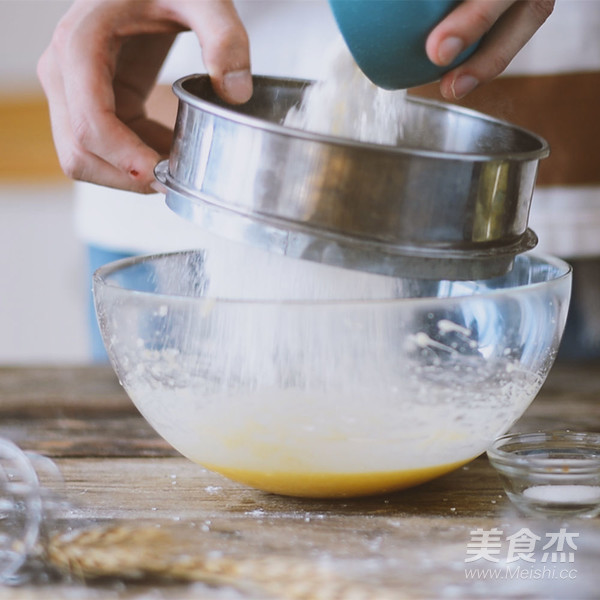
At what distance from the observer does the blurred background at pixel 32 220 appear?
2.41 m

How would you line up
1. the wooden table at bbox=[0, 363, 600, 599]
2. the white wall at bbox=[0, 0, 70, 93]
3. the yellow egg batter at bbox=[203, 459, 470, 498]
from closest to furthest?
1. the wooden table at bbox=[0, 363, 600, 599]
2. the yellow egg batter at bbox=[203, 459, 470, 498]
3. the white wall at bbox=[0, 0, 70, 93]

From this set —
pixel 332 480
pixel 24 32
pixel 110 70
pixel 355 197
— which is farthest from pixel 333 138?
pixel 24 32

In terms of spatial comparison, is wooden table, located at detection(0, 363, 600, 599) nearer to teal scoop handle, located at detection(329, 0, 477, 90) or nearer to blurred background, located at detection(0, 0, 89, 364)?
teal scoop handle, located at detection(329, 0, 477, 90)

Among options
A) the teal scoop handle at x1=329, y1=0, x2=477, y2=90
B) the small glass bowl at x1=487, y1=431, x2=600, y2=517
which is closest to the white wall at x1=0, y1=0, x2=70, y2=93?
the teal scoop handle at x1=329, y1=0, x2=477, y2=90

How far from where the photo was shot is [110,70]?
0.85 meters

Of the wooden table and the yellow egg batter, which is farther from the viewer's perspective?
the yellow egg batter

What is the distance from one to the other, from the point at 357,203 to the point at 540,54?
59cm

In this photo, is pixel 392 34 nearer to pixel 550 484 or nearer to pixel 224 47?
pixel 224 47

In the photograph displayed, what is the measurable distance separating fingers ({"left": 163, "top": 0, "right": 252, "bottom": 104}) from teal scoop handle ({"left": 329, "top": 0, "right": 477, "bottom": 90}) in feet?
0.37

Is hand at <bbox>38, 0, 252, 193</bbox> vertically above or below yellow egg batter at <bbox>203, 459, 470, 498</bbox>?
above

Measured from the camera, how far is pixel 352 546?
605mm

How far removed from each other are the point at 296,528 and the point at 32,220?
206 centimetres

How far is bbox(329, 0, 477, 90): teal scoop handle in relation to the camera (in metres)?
0.60

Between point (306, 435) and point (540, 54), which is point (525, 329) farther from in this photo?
point (540, 54)
